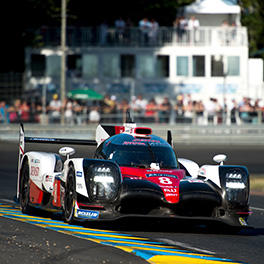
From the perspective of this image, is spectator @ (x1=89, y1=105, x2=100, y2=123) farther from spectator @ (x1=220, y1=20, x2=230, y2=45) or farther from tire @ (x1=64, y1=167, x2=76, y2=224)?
tire @ (x1=64, y1=167, x2=76, y2=224)

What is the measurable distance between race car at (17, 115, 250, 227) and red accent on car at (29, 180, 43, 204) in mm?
29

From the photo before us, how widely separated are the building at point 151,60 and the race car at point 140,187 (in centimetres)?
2917

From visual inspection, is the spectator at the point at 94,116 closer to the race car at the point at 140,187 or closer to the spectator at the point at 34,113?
the spectator at the point at 34,113

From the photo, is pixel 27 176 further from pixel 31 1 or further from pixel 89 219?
pixel 31 1

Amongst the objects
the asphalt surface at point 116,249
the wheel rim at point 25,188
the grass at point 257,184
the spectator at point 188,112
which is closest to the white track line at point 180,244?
the asphalt surface at point 116,249

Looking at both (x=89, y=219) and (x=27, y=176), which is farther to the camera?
(x=27, y=176)

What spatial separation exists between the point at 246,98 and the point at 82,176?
2639 cm

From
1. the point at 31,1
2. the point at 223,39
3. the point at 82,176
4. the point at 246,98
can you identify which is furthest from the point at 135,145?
the point at 223,39

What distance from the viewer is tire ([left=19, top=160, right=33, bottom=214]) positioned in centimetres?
1251

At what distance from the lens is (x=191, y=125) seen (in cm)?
3497

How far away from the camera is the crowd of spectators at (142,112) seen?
1356 inches

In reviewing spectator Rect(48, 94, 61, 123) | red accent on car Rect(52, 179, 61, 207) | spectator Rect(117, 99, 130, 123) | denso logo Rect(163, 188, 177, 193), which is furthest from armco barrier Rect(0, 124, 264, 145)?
denso logo Rect(163, 188, 177, 193)

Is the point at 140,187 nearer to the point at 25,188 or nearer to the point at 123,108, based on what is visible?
the point at 25,188

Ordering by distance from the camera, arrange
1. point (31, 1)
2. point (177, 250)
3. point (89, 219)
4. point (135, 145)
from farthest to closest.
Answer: point (31, 1) < point (135, 145) < point (89, 219) < point (177, 250)
